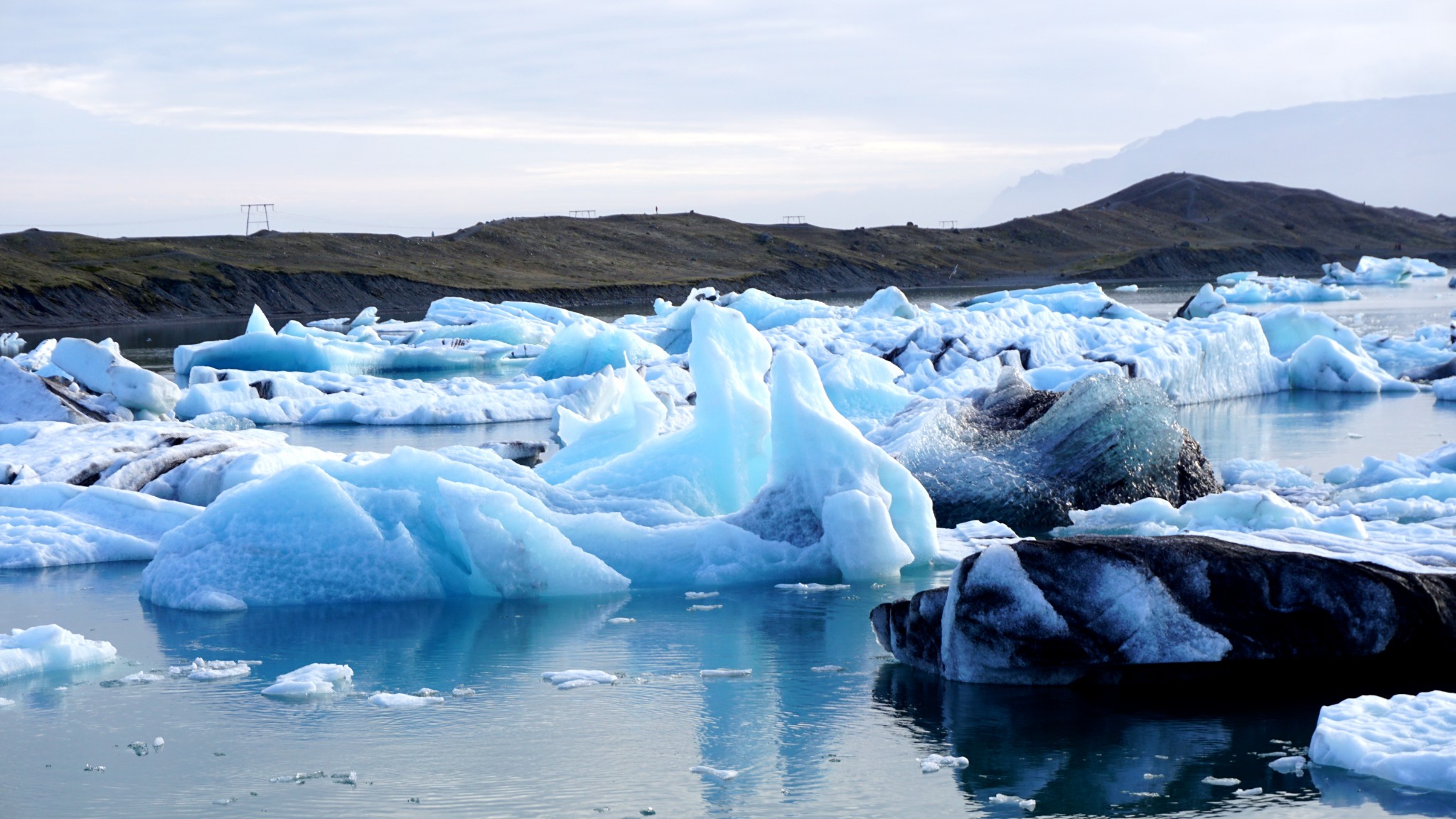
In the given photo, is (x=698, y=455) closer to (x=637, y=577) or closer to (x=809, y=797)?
(x=637, y=577)

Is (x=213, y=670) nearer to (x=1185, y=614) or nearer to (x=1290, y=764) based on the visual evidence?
(x=1185, y=614)

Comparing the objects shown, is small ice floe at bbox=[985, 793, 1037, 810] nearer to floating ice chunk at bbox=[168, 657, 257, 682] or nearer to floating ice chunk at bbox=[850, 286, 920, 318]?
floating ice chunk at bbox=[168, 657, 257, 682]

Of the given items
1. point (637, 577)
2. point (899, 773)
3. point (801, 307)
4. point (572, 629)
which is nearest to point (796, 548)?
point (637, 577)

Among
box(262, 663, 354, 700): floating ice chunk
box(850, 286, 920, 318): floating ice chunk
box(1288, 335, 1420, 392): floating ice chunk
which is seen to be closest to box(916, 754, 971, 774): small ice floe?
box(262, 663, 354, 700): floating ice chunk

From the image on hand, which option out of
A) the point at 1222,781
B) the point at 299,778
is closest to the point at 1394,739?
the point at 1222,781

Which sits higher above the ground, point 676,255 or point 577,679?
point 676,255

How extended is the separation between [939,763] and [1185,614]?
1.23 meters

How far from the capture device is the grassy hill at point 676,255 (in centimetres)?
4600

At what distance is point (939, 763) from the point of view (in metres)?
4.84

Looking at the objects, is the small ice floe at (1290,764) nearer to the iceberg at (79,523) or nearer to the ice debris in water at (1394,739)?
the ice debris in water at (1394,739)

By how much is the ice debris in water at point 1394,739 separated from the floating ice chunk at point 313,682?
12.1ft

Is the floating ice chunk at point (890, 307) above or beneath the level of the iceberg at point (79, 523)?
above

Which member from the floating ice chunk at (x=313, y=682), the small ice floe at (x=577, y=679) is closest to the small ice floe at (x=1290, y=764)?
the small ice floe at (x=577, y=679)

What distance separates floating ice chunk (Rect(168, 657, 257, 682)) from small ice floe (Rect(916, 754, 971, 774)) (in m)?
3.00
